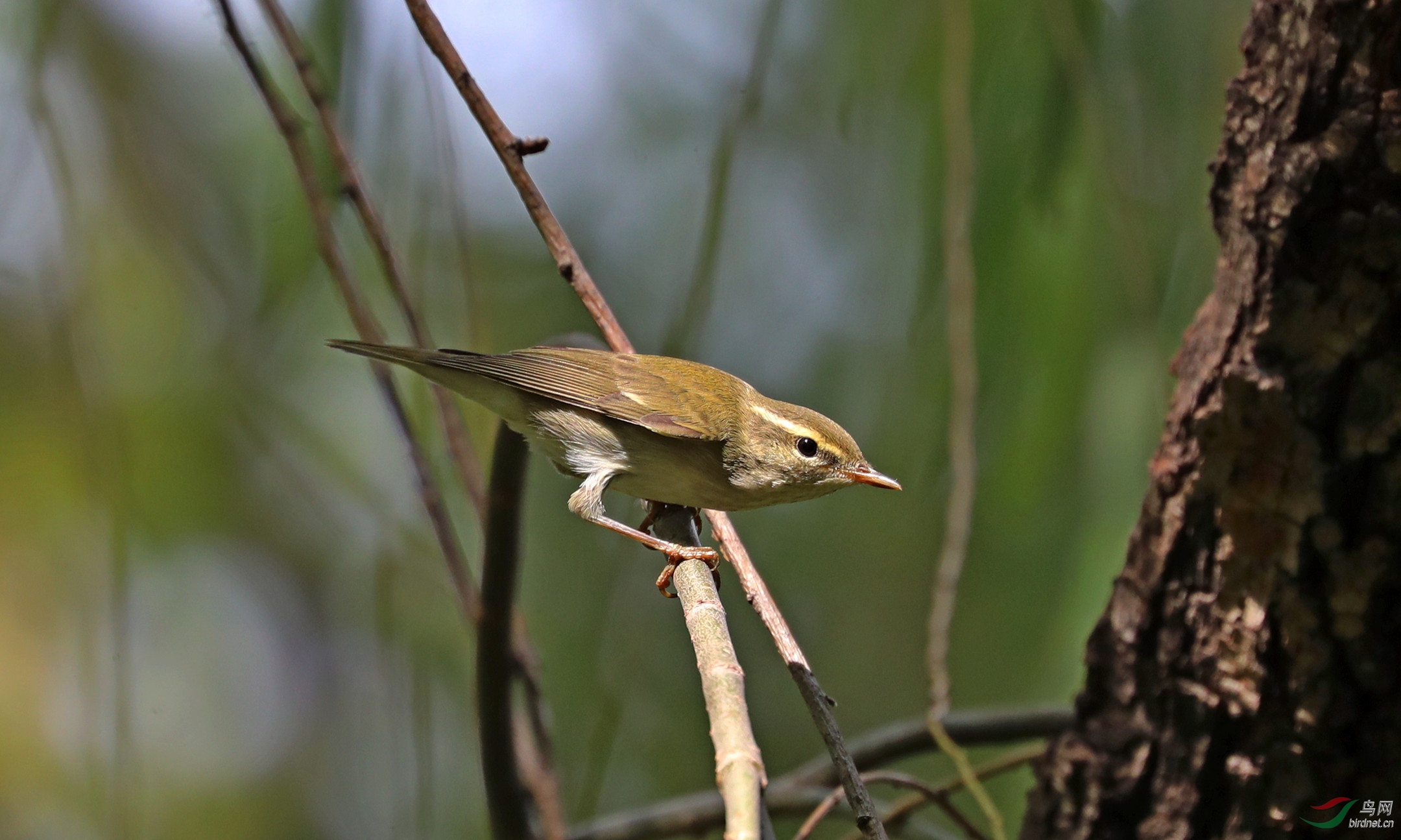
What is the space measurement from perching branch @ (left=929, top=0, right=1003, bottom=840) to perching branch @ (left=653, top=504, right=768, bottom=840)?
0.97 meters

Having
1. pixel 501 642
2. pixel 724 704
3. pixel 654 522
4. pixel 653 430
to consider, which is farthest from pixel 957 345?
pixel 724 704

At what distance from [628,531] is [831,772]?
1603 mm

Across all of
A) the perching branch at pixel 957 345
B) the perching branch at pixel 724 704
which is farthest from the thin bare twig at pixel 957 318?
the perching branch at pixel 724 704

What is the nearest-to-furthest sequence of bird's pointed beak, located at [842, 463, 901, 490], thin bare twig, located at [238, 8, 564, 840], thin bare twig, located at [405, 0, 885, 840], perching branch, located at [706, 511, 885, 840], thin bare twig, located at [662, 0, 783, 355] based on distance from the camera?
perching branch, located at [706, 511, 885, 840] < thin bare twig, located at [405, 0, 885, 840] < thin bare twig, located at [238, 8, 564, 840] < bird's pointed beak, located at [842, 463, 901, 490] < thin bare twig, located at [662, 0, 783, 355]

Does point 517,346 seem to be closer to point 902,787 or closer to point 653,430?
point 653,430

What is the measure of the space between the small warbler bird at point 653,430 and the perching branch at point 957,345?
25 cm

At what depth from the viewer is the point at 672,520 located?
2.85 m

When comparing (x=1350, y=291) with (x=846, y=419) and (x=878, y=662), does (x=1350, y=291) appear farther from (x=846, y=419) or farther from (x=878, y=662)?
(x=878, y=662)

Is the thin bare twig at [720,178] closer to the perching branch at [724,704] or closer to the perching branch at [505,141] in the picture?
the perching branch at [505,141]

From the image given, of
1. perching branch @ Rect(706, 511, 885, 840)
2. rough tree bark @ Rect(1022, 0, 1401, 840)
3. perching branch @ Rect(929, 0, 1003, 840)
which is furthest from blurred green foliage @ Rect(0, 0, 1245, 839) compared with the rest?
perching branch @ Rect(706, 511, 885, 840)

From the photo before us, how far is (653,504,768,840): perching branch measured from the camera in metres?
1.08

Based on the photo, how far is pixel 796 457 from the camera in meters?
2.90

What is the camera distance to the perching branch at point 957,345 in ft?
9.16

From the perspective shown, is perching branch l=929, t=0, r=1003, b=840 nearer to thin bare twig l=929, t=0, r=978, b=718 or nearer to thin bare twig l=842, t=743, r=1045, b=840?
thin bare twig l=929, t=0, r=978, b=718
